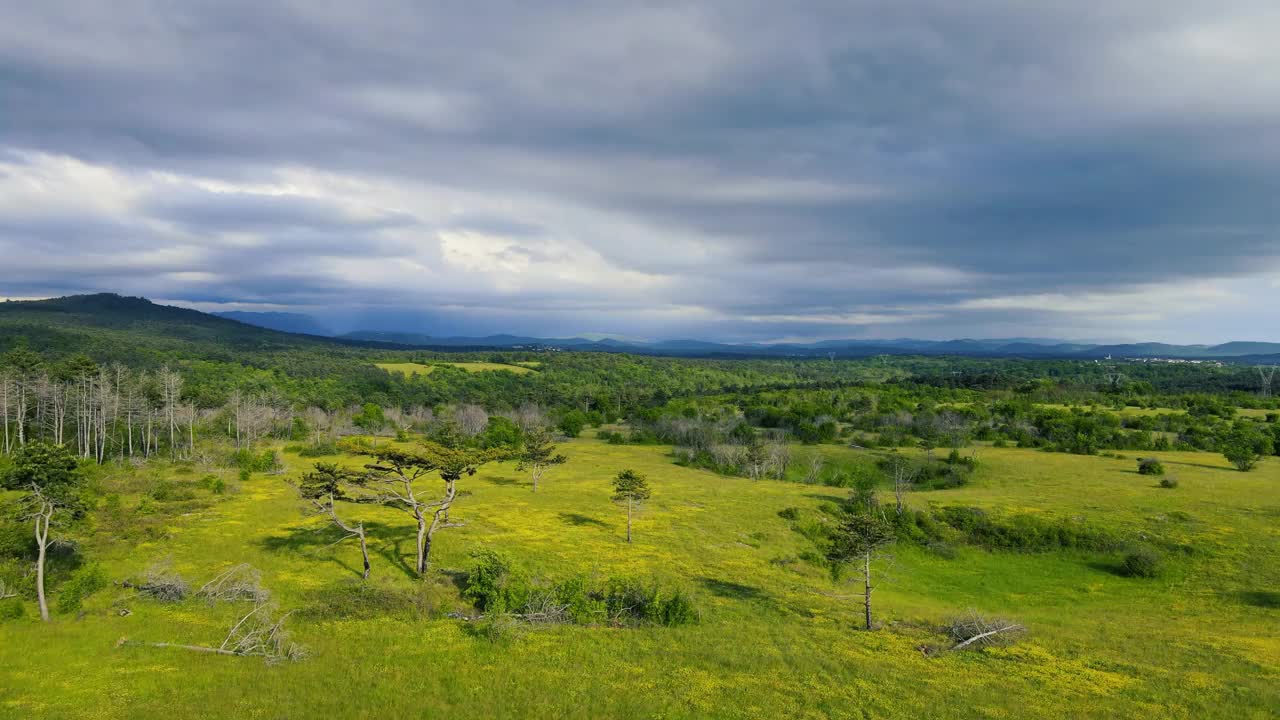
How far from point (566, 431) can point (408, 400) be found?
60.4 metres

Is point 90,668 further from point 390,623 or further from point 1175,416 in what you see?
point 1175,416

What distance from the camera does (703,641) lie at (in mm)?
27172

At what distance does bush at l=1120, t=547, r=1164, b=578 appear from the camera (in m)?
42.3

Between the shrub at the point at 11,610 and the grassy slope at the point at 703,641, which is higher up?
the shrub at the point at 11,610

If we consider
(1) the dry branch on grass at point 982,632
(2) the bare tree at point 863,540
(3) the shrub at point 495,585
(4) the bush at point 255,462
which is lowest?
(4) the bush at point 255,462

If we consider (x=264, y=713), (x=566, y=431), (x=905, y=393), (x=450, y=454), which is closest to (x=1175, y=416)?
(x=905, y=393)

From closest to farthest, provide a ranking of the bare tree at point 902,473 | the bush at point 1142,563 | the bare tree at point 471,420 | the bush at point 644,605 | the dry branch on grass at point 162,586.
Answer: the dry branch on grass at point 162,586
the bush at point 644,605
the bush at point 1142,563
the bare tree at point 902,473
the bare tree at point 471,420

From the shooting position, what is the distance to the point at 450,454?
3309cm

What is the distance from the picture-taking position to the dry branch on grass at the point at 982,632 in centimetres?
2756

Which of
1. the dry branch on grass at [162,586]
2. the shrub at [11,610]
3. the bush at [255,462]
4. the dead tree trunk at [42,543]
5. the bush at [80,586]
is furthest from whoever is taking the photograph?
the bush at [255,462]

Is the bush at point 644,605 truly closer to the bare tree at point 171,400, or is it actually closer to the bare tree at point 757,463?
the bare tree at point 757,463

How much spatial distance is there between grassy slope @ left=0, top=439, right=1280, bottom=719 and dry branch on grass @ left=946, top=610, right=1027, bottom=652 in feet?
3.03

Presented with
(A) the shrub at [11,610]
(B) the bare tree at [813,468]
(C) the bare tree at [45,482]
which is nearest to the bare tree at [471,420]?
(B) the bare tree at [813,468]

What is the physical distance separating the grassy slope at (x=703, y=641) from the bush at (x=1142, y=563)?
45.9 inches
